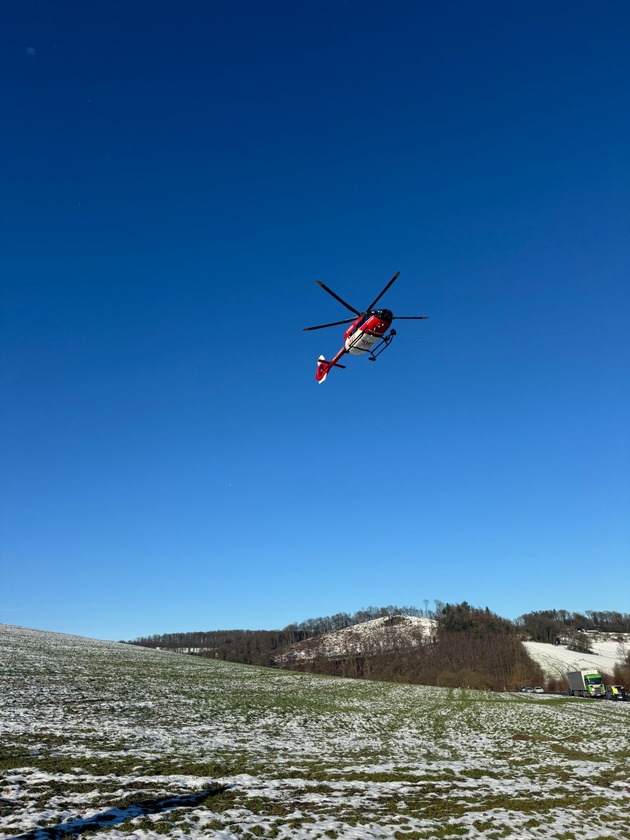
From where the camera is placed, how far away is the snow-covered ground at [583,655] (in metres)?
118

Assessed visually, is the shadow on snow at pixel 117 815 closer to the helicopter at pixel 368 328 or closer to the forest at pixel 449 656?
the helicopter at pixel 368 328

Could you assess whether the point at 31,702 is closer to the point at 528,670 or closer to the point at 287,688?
the point at 287,688

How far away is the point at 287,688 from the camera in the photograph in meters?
47.2

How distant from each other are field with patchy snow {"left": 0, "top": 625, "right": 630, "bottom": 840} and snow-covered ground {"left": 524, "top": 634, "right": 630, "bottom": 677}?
9451 centimetres

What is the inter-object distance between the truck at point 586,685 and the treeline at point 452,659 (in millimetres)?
26016

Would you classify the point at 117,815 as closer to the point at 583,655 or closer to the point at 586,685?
the point at 586,685

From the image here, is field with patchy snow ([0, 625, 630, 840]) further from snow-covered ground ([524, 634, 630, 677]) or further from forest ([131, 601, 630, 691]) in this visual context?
snow-covered ground ([524, 634, 630, 677])

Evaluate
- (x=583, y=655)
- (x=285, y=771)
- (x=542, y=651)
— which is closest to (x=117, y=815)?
(x=285, y=771)

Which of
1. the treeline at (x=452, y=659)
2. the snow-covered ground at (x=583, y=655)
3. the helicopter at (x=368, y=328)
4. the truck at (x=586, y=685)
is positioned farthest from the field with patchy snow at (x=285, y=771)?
the snow-covered ground at (x=583, y=655)

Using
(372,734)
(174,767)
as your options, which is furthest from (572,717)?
(174,767)

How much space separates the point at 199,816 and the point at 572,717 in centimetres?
3560

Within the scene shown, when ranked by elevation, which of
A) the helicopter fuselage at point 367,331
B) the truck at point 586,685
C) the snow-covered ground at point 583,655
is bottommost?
the truck at point 586,685

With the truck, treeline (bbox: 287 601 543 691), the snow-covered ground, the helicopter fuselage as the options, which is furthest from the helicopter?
the snow-covered ground

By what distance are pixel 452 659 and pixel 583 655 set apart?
36.0m
